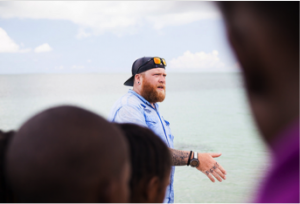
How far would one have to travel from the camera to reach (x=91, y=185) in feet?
2.76

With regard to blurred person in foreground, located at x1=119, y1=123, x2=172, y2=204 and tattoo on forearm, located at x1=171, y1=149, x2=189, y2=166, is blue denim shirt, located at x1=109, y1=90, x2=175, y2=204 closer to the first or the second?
tattoo on forearm, located at x1=171, y1=149, x2=189, y2=166

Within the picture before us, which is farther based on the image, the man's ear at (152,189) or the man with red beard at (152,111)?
the man with red beard at (152,111)

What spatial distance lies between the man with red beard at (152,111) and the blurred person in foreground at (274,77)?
2604mm

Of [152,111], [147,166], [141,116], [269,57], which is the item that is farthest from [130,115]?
[269,57]

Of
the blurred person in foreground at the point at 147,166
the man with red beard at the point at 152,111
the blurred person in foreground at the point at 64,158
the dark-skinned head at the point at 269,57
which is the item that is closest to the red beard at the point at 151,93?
the man with red beard at the point at 152,111

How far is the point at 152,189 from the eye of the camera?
1252mm

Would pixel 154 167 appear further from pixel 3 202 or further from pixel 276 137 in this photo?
pixel 276 137

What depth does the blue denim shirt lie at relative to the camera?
316 cm

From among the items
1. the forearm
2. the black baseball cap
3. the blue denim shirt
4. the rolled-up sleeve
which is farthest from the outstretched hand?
the black baseball cap

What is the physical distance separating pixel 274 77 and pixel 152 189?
2.83ft

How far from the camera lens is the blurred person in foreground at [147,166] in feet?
4.01

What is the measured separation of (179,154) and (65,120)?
2.49m

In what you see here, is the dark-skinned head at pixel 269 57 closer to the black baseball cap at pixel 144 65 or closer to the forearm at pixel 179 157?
the forearm at pixel 179 157

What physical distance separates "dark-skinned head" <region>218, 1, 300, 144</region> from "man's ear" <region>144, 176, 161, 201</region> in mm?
775
